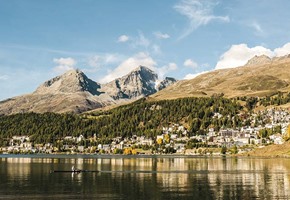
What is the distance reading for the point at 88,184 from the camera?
4171 inches

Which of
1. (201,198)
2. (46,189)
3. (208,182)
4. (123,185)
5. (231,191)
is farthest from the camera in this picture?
(208,182)

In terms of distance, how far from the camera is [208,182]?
109 m

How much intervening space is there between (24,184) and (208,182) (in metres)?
45.9

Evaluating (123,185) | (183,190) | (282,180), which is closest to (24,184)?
(123,185)

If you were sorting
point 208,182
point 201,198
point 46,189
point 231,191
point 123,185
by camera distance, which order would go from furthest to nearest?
1. point 208,182
2. point 123,185
3. point 46,189
4. point 231,191
5. point 201,198

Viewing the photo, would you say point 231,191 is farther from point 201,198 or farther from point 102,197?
point 102,197

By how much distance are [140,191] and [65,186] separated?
72.0 ft

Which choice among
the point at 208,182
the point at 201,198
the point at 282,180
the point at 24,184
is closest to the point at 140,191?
the point at 201,198

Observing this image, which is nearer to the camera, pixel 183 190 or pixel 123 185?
pixel 183 190

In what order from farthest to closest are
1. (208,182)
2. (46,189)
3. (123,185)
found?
(208,182) → (123,185) → (46,189)

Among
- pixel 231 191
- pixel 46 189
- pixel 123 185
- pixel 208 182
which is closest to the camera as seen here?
pixel 231 191

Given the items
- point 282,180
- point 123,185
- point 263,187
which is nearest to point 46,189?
point 123,185

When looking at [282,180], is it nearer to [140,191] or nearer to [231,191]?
[231,191]

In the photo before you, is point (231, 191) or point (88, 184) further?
point (88, 184)
